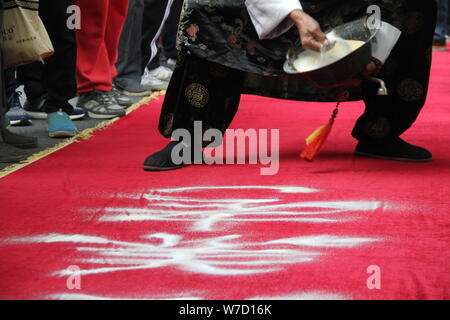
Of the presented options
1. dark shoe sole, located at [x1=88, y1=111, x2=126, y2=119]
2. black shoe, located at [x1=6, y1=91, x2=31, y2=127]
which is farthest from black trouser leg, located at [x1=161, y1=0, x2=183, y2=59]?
black shoe, located at [x1=6, y1=91, x2=31, y2=127]

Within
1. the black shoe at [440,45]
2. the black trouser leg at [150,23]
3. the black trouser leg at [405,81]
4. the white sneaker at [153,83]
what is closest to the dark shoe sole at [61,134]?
the black trouser leg at [405,81]

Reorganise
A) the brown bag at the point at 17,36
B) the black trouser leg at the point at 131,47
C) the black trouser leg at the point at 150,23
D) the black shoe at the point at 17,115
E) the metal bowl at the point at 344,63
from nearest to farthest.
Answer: the metal bowl at the point at 344,63 → the brown bag at the point at 17,36 → the black shoe at the point at 17,115 → the black trouser leg at the point at 131,47 → the black trouser leg at the point at 150,23

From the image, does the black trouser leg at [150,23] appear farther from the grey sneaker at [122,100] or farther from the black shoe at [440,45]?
the black shoe at [440,45]

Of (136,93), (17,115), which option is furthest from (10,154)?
(136,93)

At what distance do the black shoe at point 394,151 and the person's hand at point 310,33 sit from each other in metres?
0.53

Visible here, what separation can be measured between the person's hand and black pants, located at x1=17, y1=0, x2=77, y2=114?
4.60 feet

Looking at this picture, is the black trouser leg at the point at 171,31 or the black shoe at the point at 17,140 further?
the black trouser leg at the point at 171,31

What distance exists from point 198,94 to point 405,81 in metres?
0.64

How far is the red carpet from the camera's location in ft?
4.97

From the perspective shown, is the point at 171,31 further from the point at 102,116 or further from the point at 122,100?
the point at 102,116

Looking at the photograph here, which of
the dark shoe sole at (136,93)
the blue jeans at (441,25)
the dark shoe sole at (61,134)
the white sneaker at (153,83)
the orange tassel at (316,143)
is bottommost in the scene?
the blue jeans at (441,25)

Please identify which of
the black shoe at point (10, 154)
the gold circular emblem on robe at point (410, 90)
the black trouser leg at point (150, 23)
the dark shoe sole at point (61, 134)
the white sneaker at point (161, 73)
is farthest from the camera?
the white sneaker at point (161, 73)

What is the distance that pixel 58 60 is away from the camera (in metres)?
3.54

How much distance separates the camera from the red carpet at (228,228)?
1515 mm
